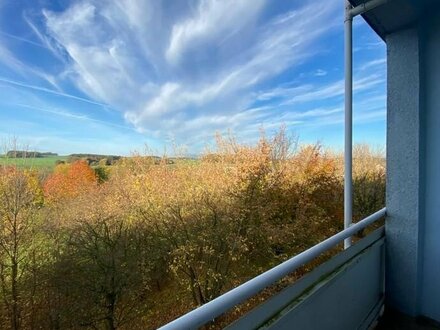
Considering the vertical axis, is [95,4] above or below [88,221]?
above

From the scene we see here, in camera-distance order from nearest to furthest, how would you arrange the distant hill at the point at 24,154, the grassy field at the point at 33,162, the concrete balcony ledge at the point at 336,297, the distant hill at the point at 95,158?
1. the concrete balcony ledge at the point at 336,297
2. the grassy field at the point at 33,162
3. the distant hill at the point at 24,154
4. the distant hill at the point at 95,158

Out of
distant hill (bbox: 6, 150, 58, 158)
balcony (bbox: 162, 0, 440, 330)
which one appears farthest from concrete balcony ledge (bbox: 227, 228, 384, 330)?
distant hill (bbox: 6, 150, 58, 158)

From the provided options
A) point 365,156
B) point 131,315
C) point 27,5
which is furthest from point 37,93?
point 365,156

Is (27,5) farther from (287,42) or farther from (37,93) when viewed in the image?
(287,42)

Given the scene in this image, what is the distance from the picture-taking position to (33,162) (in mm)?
7875

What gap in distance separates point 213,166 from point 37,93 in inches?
308

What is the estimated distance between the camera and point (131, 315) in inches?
284

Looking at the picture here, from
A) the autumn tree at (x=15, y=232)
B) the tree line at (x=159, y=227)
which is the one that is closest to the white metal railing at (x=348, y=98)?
the tree line at (x=159, y=227)

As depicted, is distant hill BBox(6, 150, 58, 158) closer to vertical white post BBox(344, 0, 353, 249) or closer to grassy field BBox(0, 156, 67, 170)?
grassy field BBox(0, 156, 67, 170)

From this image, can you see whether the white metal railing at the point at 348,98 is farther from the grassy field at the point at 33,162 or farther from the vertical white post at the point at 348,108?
the grassy field at the point at 33,162

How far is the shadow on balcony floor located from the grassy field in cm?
859

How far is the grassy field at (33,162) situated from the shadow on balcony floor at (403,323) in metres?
8.59

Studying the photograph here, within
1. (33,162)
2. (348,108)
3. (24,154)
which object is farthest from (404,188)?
(24,154)

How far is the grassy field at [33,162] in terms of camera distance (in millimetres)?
7449
